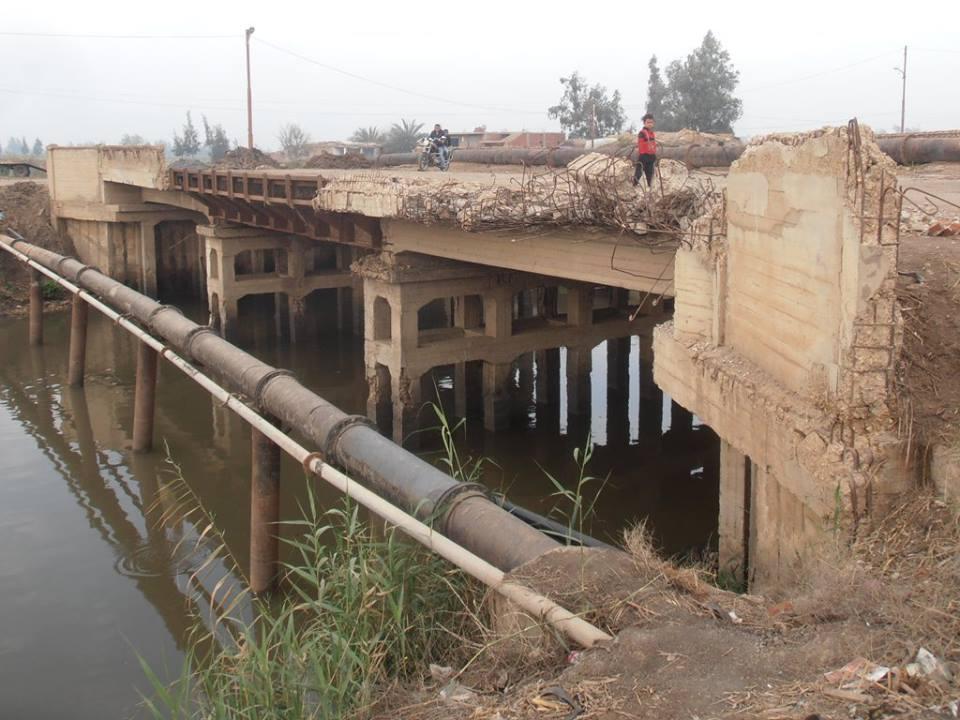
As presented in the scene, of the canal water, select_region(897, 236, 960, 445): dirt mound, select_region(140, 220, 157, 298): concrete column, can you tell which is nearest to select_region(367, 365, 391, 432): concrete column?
the canal water

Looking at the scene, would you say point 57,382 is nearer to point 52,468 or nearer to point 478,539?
point 52,468

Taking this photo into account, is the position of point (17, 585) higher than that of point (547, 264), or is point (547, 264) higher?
point (547, 264)

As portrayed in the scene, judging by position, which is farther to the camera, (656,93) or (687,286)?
(656,93)

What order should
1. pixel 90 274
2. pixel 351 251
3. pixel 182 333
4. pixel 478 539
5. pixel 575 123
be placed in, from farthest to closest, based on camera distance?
1. pixel 575 123
2. pixel 351 251
3. pixel 90 274
4. pixel 182 333
5. pixel 478 539

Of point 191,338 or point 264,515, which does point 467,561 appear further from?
point 191,338

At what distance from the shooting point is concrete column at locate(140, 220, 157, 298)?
2827cm

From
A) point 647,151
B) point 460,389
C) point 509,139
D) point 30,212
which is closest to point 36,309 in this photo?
point 30,212

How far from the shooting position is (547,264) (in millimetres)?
12047

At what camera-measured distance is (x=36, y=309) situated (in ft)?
74.6

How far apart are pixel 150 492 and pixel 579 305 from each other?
6669 millimetres

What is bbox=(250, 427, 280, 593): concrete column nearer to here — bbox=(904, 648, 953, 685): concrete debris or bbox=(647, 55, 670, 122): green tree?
bbox=(904, 648, 953, 685): concrete debris

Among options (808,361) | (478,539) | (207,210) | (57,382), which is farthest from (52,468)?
(808,361)

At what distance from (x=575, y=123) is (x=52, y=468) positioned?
186 feet

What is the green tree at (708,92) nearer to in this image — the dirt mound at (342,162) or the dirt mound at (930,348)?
the dirt mound at (342,162)
